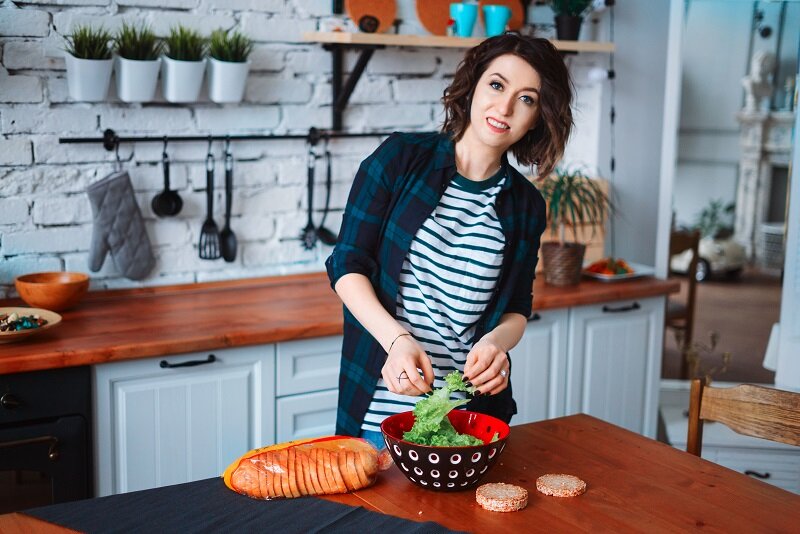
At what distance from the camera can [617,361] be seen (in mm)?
3264

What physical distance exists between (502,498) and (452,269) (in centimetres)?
52

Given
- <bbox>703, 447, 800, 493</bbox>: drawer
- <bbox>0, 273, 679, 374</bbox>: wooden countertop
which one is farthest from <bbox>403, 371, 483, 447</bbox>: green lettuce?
<bbox>703, 447, 800, 493</bbox>: drawer

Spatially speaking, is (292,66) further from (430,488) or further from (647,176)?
(430,488)

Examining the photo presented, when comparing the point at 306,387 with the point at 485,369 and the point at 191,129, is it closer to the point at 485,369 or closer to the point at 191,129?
the point at 191,129

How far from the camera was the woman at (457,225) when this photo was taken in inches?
67.8

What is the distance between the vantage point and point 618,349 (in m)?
3.25

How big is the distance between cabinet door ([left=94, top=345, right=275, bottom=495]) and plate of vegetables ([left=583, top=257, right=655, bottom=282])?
134cm

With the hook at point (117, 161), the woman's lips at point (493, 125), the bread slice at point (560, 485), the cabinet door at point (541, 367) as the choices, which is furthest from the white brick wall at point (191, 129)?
the bread slice at point (560, 485)

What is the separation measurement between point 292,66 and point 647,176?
5.06 feet

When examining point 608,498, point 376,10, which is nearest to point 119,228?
point 376,10

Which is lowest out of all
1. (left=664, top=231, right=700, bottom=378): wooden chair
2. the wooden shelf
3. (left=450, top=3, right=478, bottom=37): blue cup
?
(left=664, top=231, right=700, bottom=378): wooden chair

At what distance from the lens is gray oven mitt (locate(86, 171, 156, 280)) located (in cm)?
272

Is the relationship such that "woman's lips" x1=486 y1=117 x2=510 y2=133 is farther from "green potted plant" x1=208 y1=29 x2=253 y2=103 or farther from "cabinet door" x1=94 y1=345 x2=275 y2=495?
"green potted plant" x1=208 y1=29 x2=253 y2=103

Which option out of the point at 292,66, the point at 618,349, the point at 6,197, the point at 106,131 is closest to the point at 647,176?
the point at 618,349
